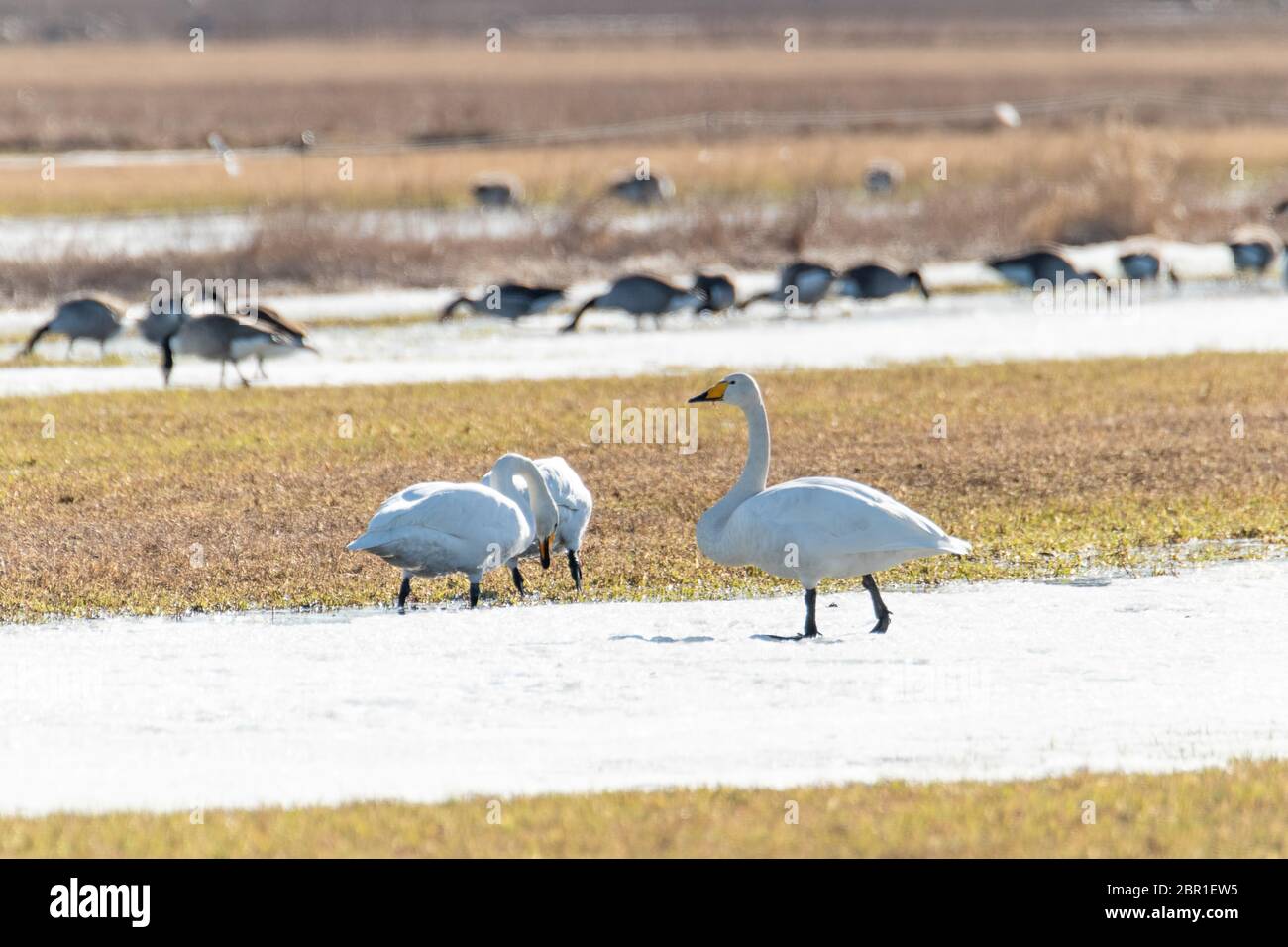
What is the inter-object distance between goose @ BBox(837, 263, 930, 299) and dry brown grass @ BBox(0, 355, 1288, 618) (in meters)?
6.05

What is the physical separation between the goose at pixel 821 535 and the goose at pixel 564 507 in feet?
4.74

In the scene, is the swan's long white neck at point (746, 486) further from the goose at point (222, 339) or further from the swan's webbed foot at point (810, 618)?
the goose at point (222, 339)

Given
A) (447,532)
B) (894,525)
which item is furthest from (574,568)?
(894,525)

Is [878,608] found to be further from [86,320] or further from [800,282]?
[800,282]

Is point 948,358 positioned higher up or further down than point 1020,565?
higher up

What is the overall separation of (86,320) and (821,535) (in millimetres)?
15086

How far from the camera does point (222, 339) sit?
1995 centimetres

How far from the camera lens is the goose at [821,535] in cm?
941

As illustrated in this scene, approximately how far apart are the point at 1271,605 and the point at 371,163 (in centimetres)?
3592

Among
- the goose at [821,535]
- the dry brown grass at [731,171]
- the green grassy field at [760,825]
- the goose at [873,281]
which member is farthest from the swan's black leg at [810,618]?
the dry brown grass at [731,171]

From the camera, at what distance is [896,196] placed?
41531 millimetres
